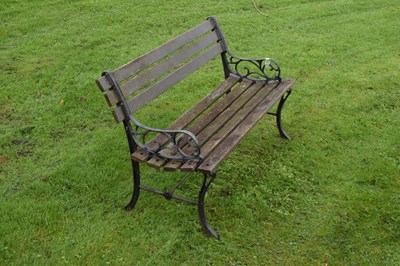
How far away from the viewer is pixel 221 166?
175 inches

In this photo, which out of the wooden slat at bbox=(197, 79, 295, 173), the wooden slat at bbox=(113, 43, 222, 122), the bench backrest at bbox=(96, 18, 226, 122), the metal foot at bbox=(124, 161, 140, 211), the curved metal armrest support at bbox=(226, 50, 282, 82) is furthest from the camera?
the curved metal armrest support at bbox=(226, 50, 282, 82)

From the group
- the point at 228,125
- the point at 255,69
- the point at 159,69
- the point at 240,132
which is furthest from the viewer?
the point at 255,69

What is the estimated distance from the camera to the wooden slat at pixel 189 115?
11.6 ft

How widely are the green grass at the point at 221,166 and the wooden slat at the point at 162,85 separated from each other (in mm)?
807

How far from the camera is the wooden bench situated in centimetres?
341

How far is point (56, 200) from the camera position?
12.8ft

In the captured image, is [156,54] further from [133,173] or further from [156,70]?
[133,173]

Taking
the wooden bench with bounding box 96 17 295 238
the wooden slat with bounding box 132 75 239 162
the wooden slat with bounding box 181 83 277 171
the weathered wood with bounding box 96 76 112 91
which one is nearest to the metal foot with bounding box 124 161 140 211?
the wooden bench with bounding box 96 17 295 238

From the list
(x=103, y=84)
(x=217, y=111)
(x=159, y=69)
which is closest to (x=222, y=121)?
(x=217, y=111)

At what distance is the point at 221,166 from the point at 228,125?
26.1 inches

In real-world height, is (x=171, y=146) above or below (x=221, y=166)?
above

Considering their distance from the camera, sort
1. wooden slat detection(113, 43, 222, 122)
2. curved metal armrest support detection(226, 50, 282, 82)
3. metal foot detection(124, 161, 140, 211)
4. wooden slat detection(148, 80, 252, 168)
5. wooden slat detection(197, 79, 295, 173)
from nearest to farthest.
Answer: wooden slat detection(197, 79, 295, 173)
wooden slat detection(113, 43, 222, 122)
metal foot detection(124, 161, 140, 211)
wooden slat detection(148, 80, 252, 168)
curved metal armrest support detection(226, 50, 282, 82)

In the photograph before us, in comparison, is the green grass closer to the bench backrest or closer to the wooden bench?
the wooden bench

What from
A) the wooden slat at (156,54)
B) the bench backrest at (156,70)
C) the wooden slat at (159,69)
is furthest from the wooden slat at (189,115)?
the wooden slat at (156,54)
